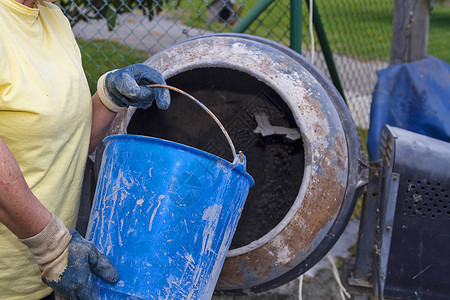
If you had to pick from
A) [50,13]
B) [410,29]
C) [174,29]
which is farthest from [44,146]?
[174,29]

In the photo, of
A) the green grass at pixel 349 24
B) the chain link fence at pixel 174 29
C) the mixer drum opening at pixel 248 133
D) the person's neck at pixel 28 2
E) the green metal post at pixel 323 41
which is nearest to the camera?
the person's neck at pixel 28 2

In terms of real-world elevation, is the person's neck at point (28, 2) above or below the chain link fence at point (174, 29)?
above

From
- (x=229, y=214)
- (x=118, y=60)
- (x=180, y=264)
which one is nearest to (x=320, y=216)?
(x=229, y=214)

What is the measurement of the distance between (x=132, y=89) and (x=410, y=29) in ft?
10.3

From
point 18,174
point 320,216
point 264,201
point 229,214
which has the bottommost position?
point 264,201

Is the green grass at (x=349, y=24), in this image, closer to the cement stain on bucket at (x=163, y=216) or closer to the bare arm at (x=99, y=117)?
the bare arm at (x=99, y=117)

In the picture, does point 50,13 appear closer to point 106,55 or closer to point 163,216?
point 163,216

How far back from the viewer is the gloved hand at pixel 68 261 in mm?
1429

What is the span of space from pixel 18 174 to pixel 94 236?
0.35 m

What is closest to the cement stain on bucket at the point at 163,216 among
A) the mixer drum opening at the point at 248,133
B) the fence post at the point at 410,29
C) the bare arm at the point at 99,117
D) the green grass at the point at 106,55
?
the bare arm at the point at 99,117

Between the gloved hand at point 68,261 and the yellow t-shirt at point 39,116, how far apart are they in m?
0.16

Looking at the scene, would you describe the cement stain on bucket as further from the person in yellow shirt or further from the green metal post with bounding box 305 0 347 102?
the green metal post with bounding box 305 0 347 102

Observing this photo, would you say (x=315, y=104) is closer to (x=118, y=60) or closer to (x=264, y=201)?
(x=264, y=201)

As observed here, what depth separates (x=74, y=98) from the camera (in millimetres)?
1604
